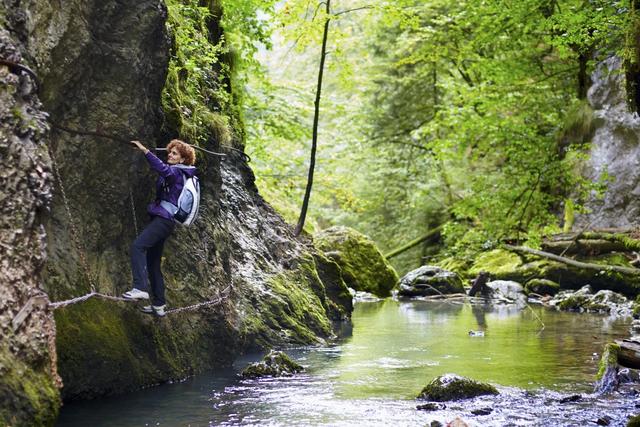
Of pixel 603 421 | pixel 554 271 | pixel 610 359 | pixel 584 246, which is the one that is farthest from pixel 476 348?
pixel 554 271

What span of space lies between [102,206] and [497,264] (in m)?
19.2

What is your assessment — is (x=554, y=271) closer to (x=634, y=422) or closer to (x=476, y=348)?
(x=476, y=348)

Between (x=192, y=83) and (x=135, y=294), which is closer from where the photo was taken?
(x=135, y=294)

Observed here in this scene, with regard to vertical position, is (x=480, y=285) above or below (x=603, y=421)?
above

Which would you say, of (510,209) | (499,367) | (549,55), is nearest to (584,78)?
(549,55)

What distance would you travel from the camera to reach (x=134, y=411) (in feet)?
26.0

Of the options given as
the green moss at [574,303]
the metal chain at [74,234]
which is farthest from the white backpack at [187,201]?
the green moss at [574,303]

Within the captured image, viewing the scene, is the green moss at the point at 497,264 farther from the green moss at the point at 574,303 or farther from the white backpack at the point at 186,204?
the white backpack at the point at 186,204

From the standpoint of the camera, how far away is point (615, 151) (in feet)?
77.5

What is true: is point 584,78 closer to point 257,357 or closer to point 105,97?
point 257,357

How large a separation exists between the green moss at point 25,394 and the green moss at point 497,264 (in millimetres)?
20291

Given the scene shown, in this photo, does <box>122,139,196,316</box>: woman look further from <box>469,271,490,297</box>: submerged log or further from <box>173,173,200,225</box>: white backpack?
<box>469,271,490,297</box>: submerged log

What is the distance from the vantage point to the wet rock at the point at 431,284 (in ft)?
79.7

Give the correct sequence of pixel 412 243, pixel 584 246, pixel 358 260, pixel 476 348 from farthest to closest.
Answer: pixel 412 243, pixel 358 260, pixel 584 246, pixel 476 348
